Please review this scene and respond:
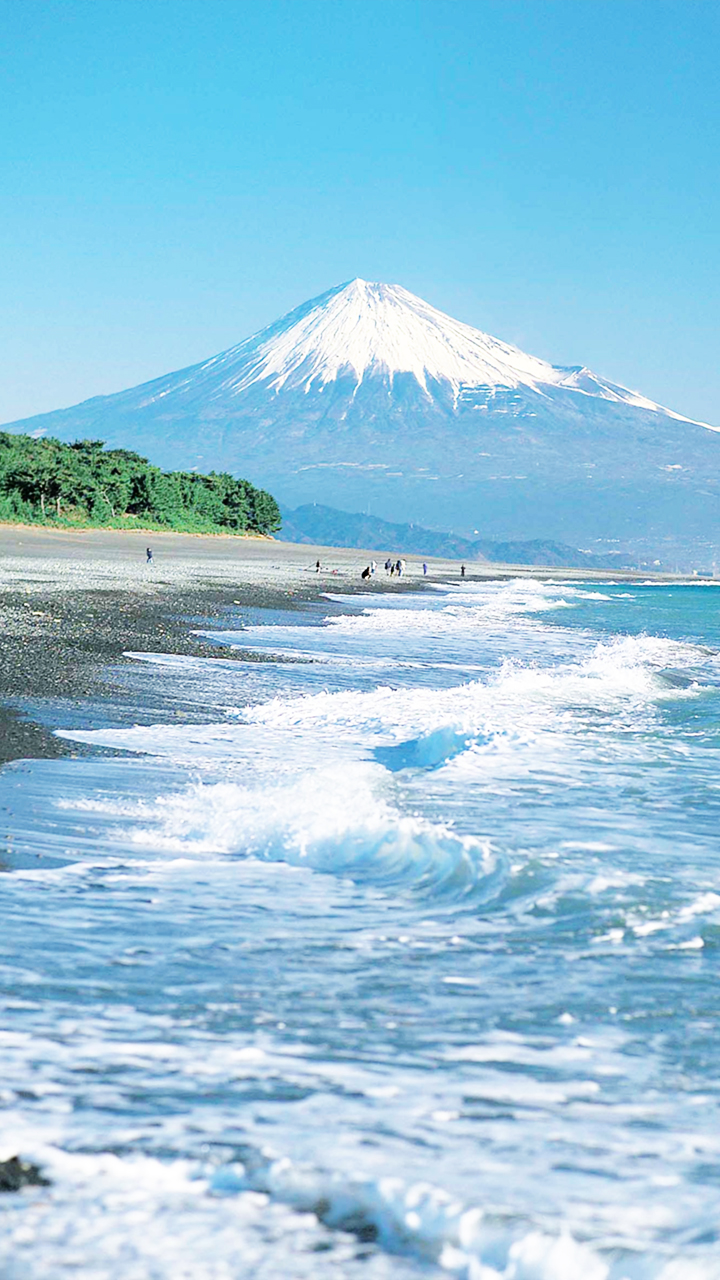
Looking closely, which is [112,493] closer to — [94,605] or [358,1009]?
[94,605]

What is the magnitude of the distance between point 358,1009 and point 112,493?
74.5m

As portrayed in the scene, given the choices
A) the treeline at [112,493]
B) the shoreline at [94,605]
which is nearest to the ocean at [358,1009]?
the shoreline at [94,605]

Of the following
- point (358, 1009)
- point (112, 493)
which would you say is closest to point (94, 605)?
point (358, 1009)

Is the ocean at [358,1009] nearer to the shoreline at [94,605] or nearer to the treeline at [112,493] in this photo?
the shoreline at [94,605]

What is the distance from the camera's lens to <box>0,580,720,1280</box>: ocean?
335 centimetres

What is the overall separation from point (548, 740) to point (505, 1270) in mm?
9036

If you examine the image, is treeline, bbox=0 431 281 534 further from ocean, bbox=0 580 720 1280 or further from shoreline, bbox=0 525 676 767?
ocean, bbox=0 580 720 1280

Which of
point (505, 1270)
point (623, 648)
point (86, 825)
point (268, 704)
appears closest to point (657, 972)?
point (505, 1270)

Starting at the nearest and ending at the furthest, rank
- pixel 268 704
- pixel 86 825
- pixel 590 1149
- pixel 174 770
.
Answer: pixel 590 1149, pixel 86 825, pixel 174 770, pixel 268 704

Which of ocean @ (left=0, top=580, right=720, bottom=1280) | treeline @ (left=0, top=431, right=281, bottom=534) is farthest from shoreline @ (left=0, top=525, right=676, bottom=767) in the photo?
treeline @ (left=0, top=431, right=281, bottom=534)

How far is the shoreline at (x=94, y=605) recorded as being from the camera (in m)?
12.9

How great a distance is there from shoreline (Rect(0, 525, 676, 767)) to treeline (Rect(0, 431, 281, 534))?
7688 mm

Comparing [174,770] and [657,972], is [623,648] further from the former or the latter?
[657,972]

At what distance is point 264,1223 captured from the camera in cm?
333
